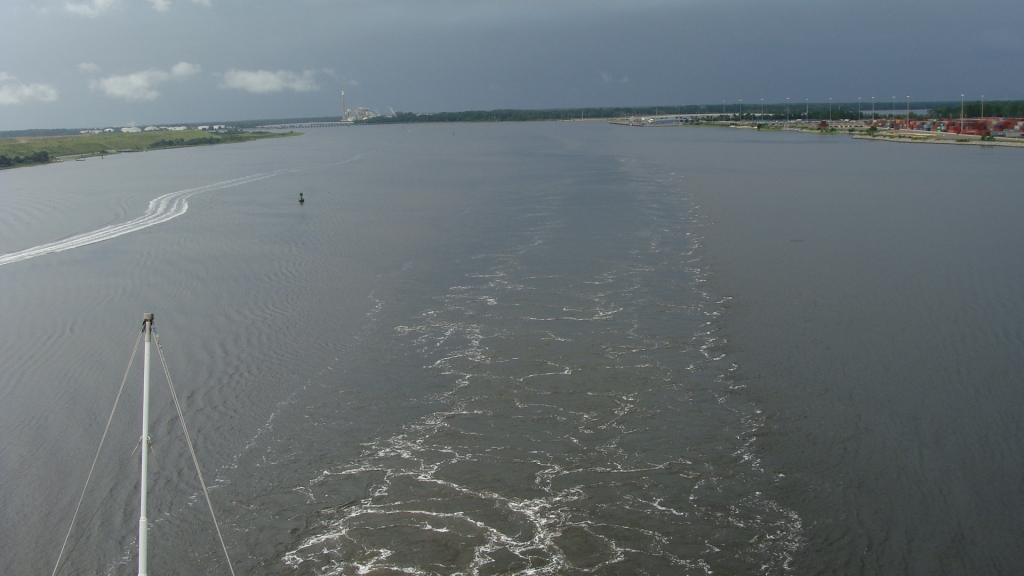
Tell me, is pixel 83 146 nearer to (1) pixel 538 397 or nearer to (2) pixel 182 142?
(2) pixel 182 142

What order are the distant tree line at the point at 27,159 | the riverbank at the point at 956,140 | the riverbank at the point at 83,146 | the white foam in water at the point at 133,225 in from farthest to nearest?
the riverbank at the point at 83,146, the riverbank at the point at 956,140, the distant tree line at the point at 27,159, the white foam in water at the point at 133,225

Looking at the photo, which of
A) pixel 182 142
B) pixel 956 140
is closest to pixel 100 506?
pixel 956 140

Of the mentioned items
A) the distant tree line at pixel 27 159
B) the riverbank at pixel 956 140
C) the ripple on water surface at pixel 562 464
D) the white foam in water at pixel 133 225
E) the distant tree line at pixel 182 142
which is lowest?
the ripple on water surface at pixel 562 464

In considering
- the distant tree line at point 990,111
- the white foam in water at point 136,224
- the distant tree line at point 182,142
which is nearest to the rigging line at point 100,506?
the white foam in water at point 136,224

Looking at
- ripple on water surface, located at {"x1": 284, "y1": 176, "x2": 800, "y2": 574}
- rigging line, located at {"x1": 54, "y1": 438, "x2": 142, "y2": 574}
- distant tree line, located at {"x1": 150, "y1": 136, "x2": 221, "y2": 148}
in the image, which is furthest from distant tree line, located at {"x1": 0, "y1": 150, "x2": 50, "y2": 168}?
rigging line, located at {"x1": 54, "y1": 438, "x2": 142, "y2": 574}

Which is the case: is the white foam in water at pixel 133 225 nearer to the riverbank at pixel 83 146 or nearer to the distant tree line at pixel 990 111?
the riverbank at pixel 83 146

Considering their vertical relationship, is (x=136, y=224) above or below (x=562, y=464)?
above

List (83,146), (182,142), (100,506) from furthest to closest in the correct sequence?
(182,142) → (83,146) → (100,506)
